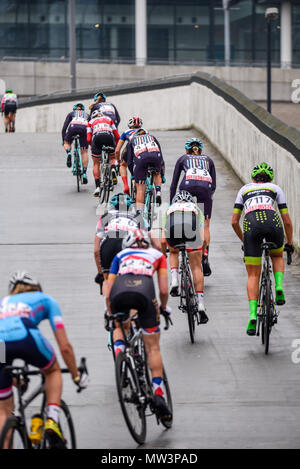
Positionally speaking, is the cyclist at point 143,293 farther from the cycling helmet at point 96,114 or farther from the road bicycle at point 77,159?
the road bicycle at point 77,159

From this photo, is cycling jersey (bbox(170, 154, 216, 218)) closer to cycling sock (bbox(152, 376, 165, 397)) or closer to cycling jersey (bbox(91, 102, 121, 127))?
cycling sock (bbox(152, 376, 165, 397))

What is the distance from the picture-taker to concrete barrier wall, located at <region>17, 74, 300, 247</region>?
56.2 feet

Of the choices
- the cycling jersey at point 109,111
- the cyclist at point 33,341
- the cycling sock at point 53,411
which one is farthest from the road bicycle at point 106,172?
the cycling sock at point 53,411

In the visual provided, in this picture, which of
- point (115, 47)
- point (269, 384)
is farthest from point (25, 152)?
point (115, 47)

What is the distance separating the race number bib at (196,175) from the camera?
1361cm

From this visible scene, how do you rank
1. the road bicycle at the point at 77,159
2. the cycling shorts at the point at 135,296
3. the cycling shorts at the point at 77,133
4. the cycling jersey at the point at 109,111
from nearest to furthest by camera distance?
the cycling shorts at the point at 135,296, the cycling jersey at the point at 109,111, the cycling shorts at the point at 77,133, the road bicycle at the point at 77,159

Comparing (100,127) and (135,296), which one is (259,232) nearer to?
(135,296)

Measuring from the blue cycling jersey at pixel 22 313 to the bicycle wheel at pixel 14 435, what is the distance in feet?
2.04

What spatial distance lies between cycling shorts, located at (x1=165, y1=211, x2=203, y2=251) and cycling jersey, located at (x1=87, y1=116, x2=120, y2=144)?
7.07 metres

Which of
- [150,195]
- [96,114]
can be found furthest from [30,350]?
[96,114]

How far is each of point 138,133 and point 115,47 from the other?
42.1 meters

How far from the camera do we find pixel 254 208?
11.2 metres

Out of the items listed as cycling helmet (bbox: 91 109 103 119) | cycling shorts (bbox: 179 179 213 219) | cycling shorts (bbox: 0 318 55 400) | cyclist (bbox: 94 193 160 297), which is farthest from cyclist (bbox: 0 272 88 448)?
cycling helmet (bbox: 91 109 103 119)
